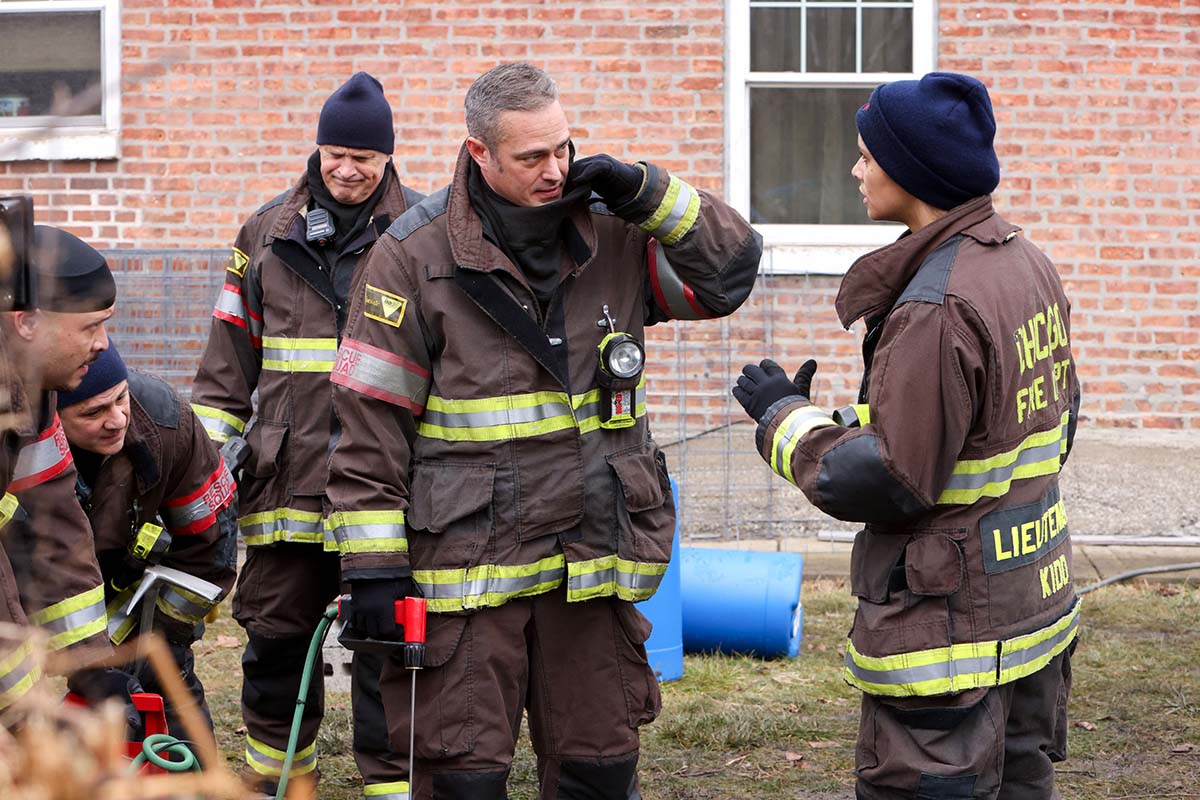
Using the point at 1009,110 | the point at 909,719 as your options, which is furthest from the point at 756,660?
the point at 1009,110

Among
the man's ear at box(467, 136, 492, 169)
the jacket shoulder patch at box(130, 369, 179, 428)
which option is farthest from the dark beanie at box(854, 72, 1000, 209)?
the jacket shoulder patch at box(130, 369, 179, 428)

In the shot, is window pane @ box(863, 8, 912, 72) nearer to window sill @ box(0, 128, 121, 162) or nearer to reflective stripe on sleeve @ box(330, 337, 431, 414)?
window sill @ box(0, 128, 121, 162)

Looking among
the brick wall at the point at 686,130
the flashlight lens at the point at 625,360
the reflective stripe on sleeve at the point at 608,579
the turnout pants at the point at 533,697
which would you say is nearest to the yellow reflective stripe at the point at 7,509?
the turnout pants at the point at 533,697

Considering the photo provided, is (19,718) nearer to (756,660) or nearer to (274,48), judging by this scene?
(756,660)

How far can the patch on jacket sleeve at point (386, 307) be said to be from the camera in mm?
3422

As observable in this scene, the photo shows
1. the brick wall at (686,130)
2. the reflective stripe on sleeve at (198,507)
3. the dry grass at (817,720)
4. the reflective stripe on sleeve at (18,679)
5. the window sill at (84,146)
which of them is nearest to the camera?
the reflective stripe on sleeve at (18,679)

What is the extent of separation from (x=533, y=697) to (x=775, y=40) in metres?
5.59

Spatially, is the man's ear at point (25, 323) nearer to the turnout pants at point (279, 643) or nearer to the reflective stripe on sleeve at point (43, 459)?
the reflective stripe on sleeve at point (43, 459)

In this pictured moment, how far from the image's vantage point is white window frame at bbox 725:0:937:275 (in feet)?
26.5

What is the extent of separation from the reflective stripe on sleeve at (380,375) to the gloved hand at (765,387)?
31.0 inches

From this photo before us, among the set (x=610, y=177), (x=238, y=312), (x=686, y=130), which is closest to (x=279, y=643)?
(x=238, y=312)

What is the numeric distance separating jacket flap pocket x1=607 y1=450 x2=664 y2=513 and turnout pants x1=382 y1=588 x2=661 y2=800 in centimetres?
26

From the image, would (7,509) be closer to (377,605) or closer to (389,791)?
(377,605)

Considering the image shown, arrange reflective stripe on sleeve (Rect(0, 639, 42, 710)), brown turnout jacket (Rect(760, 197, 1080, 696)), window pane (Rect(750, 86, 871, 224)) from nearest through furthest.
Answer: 1. reflective stripe on sleeve (Rect(0, 639, 42, 710))
2. brown turnout jacket (Rect(760, 197, 1080, 696))
3. window pane (Rect(750, 86, 871, 224))
